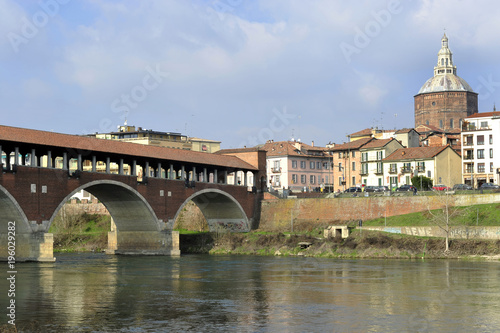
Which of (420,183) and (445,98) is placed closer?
(420,183)

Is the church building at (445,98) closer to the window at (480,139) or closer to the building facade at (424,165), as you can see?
the window at (480,139)

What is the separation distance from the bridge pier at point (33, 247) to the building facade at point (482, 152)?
64762mm

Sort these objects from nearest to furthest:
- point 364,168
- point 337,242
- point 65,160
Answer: point 65,160 < point 337,242 < point 364,168

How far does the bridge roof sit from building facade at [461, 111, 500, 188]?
34.3 meters

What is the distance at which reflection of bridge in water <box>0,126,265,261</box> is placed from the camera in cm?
6431

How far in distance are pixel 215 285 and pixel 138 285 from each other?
4.95 meters

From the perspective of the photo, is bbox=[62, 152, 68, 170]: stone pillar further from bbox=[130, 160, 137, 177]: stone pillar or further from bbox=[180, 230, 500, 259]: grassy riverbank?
bbox=[180, 230, 500, 259]: grassy riverbank

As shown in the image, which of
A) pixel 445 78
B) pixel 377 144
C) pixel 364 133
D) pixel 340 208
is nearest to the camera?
pixel 340 208

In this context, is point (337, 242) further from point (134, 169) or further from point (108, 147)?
point (108, 147)

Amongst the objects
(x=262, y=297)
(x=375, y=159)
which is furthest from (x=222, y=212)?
(x=262, y=297)

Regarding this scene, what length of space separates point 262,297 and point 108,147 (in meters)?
35.8

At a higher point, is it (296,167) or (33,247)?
(296,167)

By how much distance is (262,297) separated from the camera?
4338 centimetres

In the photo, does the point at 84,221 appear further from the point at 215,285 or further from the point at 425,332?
the point at 425,332
